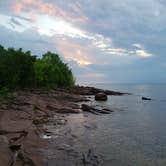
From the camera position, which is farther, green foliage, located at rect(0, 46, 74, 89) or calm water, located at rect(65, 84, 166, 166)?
green foliage, located at rect(0, 46, 74, 89)

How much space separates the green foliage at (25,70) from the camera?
78938 mm

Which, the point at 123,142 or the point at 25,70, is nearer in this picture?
the point at 123,142

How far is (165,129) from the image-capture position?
3412cm

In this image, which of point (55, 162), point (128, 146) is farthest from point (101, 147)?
point (55, 162)

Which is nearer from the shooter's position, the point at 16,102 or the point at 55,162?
the point at 55,162

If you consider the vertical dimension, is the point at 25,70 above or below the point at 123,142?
above

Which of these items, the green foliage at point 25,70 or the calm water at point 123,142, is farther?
the green foliage at point 25,70

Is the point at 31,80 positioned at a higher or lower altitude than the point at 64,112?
higher

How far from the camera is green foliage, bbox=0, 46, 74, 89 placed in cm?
7894

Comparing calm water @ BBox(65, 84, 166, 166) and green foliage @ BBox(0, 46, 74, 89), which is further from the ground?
green foliage @ BBox(0, 46, 74, 89)

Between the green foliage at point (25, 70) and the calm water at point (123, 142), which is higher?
the green foliage at point (25, 70)

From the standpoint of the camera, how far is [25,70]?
85312 millimetres

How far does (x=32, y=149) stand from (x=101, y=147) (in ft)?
21.2

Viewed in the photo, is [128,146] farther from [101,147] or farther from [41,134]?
[41,134]
